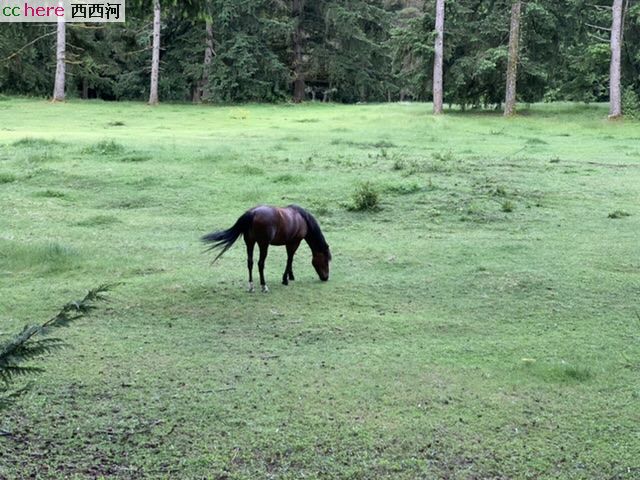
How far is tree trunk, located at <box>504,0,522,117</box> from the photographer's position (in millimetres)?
25797

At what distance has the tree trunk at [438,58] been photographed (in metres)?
27.8

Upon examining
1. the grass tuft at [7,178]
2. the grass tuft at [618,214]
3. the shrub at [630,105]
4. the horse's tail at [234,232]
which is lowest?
the horse's tail at [234,232]

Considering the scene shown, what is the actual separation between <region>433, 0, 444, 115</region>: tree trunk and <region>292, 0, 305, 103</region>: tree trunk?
37.9ft

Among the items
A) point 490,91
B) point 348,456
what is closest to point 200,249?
point 348,456

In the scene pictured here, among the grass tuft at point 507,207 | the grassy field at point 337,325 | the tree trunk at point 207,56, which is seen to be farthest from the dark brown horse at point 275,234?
the tree trunk at point 207,56

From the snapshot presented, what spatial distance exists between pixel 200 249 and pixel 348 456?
15.6 ft

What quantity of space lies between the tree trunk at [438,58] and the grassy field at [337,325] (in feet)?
50.4

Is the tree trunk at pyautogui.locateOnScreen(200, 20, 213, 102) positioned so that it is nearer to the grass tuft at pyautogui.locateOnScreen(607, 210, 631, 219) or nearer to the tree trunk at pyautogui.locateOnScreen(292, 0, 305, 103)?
the tree trunk at pyautogui.locateOnScreen(292, 0, 305, 103)

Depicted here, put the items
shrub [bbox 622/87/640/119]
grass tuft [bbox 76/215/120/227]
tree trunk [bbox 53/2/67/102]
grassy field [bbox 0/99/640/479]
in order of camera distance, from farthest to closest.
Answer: tree trunk [bbox 53/2/67/102]
shrub [bbox 622/87/640/119]
grass tuft [bbox 76/215/120/227]
grassy field [bbox 0/99/640/479]

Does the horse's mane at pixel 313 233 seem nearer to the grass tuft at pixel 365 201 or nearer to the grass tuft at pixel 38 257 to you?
the grass tuft at pixel 38 257

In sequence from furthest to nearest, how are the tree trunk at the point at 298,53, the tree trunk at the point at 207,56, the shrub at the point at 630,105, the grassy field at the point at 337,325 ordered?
the tree trunk at the point at 298,53
the tree trunk at the point at 207,56
the shrub at the point at 630,105
the grassy field at the point at 337,325

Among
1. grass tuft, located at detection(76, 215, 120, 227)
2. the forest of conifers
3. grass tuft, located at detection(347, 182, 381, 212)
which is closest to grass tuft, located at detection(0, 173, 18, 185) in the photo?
grass tuft, located at detection(76, 215, 120, 227)

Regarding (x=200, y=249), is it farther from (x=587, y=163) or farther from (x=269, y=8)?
(x=269, y=8)

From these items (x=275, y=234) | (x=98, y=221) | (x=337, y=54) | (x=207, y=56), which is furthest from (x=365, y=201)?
(x=337, y=54)
